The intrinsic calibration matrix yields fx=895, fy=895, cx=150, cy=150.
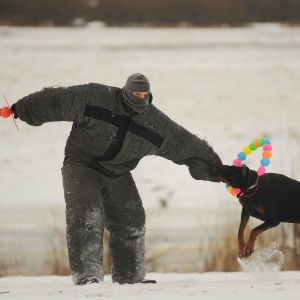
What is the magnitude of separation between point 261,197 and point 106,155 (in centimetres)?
116

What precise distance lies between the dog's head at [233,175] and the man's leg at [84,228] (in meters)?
0.87

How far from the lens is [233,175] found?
603 cm

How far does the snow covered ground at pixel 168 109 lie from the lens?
10.8m

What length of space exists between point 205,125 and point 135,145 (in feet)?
31.4

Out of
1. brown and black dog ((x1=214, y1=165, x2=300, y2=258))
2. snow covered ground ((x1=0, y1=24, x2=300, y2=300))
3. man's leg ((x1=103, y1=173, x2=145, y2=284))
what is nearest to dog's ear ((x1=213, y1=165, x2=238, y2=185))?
brown and black dog ((x1=214, y1=165, x2=300, y2=258))

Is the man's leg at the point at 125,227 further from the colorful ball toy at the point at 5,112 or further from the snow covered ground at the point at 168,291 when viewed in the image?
the colorful ball toy at the point at 5,112

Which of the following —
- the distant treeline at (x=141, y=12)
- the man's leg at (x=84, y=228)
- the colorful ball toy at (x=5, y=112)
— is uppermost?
the distant treeline at (x=141, y=12)

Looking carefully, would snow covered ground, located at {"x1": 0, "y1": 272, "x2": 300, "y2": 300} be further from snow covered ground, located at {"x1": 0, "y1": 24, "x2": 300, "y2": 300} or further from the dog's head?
snow covered ground, located at {"x1": 0, "y1": 24, "x2": 300, "y2": 300}

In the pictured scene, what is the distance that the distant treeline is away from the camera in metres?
18.4

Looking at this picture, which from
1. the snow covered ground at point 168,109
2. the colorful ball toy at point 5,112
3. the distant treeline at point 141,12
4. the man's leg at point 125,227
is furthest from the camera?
the distant treeline at point 141,12

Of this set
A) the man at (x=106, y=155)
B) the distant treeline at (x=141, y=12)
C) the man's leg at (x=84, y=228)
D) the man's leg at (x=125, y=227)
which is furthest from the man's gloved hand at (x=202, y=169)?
the distant treeline at (x=141, y=12)

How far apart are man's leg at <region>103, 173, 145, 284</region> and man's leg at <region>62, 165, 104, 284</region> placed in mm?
223

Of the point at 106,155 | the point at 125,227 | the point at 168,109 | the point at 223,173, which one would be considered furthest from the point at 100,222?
the point at 168,109

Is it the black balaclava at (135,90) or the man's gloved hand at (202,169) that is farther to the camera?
the man's gloved hand at (202,169)
